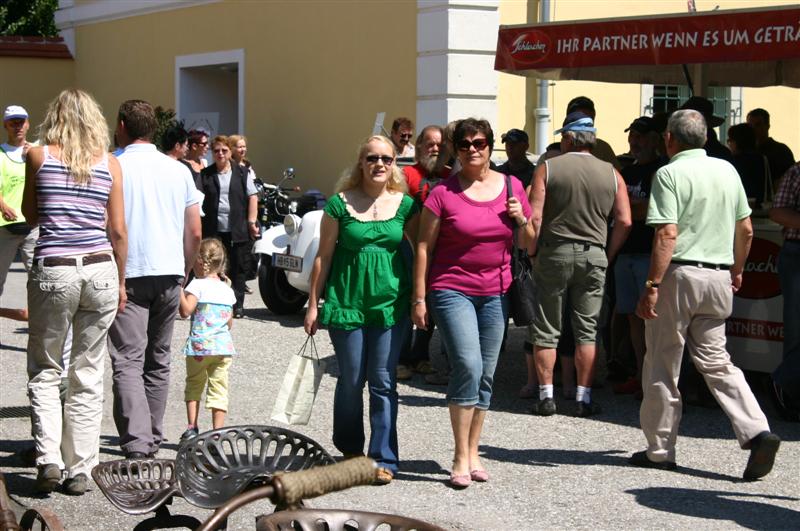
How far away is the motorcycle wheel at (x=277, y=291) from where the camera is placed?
42.9 feet

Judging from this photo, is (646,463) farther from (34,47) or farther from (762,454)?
(34,47)

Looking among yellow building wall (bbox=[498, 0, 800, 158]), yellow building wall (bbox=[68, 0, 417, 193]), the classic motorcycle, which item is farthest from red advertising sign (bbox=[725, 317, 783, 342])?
yellow building wall (bbox=[68, 0, 417, 193])

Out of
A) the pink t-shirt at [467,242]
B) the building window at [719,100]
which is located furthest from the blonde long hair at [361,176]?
the building window at [719,100]

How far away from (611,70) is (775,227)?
138 inches

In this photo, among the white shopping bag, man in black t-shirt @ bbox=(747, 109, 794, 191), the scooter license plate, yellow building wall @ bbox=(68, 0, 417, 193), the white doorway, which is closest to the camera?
the white shopping bag

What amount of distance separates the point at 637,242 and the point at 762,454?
2520 mm

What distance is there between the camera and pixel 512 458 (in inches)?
296

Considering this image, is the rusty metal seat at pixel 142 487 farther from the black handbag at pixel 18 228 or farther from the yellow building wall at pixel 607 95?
the yellow building wall at pixel 607 95

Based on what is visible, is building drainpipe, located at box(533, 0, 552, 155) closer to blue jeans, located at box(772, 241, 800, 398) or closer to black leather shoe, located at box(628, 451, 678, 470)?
blue jeans, located at box(772, 241, 800, 398)

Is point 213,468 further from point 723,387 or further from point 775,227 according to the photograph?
point 775,227

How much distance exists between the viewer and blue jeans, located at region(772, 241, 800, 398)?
810 cm

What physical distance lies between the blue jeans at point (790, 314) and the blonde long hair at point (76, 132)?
4.19 metres

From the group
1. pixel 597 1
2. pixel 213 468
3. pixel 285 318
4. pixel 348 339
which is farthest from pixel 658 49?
pixel 597 1

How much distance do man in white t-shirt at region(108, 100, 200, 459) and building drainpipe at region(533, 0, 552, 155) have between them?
1025 cm
